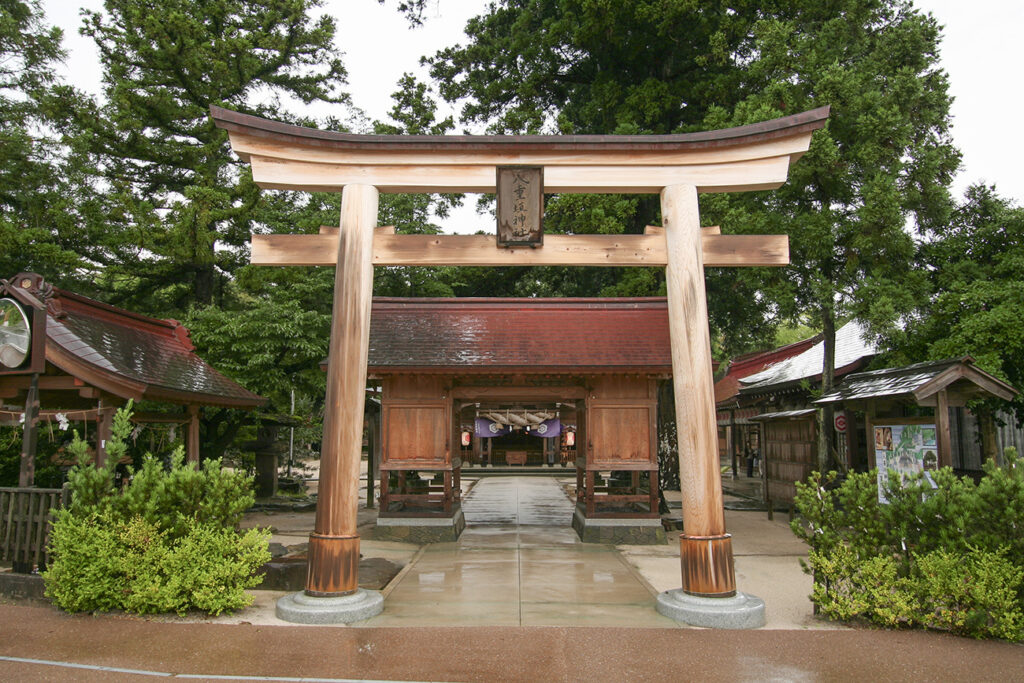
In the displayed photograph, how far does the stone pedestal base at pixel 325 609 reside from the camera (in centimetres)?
628

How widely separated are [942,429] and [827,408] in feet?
20.4

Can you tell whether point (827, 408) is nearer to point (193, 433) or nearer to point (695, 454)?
point (695, 454)

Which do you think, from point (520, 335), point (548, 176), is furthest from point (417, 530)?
point (548, 176)

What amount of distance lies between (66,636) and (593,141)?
7.07m

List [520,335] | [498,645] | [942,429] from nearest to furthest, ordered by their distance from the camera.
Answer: [498,645] → [942,429] → [520,335]

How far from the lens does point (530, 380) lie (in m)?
12.6

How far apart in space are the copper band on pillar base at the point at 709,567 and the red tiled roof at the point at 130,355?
7.47 meters

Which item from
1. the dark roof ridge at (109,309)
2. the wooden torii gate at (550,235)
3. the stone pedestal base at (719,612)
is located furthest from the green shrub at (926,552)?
the dark roof ridge at (109,309)

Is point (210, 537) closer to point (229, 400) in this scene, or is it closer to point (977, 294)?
point (229, 400)

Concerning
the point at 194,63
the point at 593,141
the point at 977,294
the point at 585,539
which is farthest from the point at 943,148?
the point at 194,63

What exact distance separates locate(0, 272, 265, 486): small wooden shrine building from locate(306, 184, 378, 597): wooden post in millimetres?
3849

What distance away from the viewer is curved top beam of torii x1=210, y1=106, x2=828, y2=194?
7.30m

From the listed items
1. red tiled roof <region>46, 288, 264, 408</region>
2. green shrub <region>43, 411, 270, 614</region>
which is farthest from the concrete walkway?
red tiled roof <region>46, 288, 264, 408</region>

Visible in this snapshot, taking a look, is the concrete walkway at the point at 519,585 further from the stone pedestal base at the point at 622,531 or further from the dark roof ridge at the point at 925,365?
the dark roof ridge at the point at 925,365
